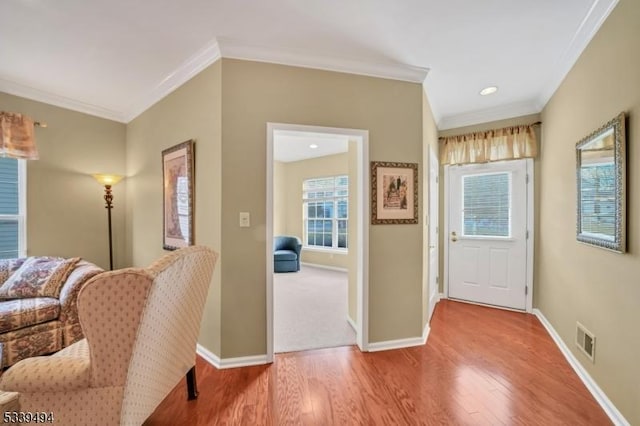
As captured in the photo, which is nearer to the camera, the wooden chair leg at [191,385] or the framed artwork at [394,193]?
the wooden chair leg at [191,385]

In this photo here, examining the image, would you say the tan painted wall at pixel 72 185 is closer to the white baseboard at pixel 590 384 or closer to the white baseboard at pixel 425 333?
the white baseboard at pixel 425 333

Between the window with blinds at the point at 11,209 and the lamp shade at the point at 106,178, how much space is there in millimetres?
697

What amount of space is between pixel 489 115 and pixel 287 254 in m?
4.42

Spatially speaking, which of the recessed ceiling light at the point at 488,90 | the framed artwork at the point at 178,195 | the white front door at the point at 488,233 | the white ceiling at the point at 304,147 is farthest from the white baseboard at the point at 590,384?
the white ceiling at the point at 304,147

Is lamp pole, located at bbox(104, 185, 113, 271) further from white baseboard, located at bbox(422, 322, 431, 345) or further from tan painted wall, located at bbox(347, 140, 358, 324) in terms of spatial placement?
white baseboard, located at bbox(422, 322, 431, 345)

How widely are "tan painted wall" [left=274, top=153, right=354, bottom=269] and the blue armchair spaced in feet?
2.53

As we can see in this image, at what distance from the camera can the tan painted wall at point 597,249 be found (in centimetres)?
159

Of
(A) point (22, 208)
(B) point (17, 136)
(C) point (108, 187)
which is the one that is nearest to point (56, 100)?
(B) point (17, 136)

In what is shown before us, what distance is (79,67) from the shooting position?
8.76 feet

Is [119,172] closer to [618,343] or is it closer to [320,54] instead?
[320,54]

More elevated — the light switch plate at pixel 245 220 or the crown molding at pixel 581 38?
the crown molding at pixel 581 38

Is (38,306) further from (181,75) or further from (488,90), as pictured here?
(488,90)

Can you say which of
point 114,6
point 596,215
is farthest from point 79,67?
point 596,215

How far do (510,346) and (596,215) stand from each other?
1.43m
